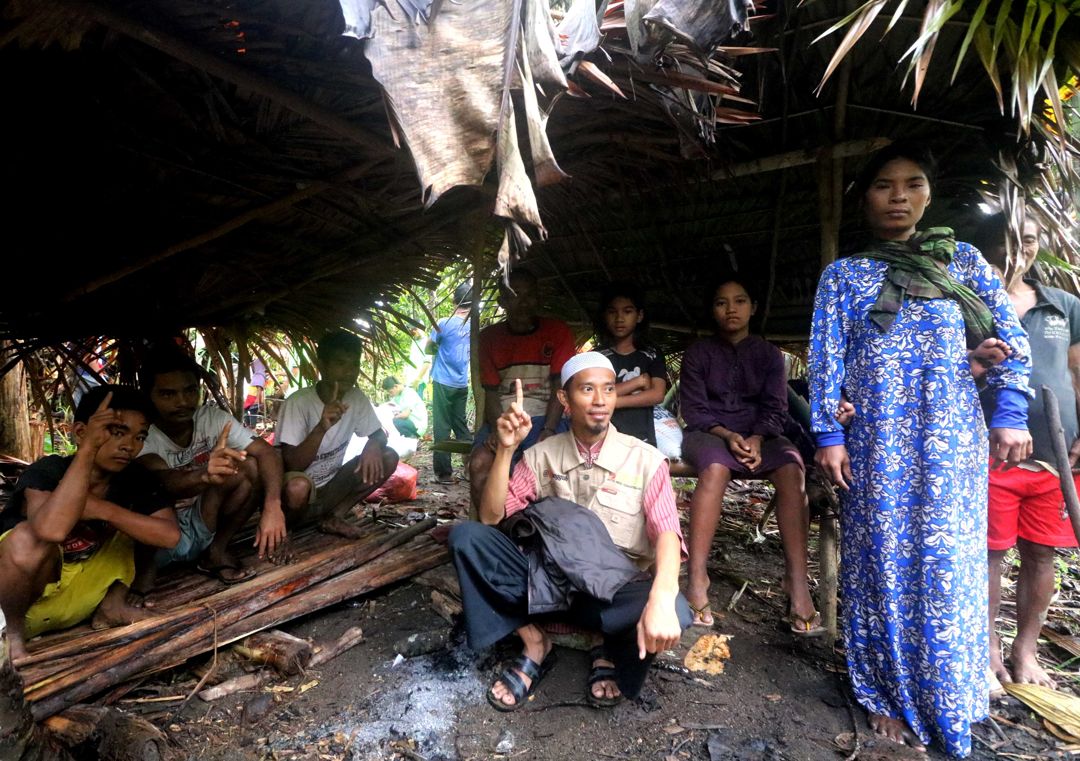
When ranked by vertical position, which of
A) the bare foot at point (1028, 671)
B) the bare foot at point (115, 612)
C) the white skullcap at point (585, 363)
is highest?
the white skullcap at point (585, 363)

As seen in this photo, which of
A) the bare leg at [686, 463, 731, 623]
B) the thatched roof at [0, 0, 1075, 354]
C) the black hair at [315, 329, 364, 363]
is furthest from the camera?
the black hair at [315, 329, 364, 363]

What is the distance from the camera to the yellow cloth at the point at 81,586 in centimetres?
241

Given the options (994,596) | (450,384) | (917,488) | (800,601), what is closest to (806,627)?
(800,601)

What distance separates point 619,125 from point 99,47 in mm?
2002

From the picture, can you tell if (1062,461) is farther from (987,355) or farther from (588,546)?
(588,546)

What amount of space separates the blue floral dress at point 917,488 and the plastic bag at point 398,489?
142 inches

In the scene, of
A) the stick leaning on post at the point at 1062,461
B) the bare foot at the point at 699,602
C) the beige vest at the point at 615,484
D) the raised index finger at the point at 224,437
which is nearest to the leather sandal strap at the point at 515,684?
the beige vest at the point at 615,484

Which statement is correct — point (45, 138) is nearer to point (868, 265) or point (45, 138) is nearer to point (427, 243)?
point (427, 243)

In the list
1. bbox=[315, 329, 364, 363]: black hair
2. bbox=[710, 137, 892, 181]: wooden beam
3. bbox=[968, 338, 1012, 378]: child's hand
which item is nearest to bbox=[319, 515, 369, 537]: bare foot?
bbox=[315, 329, 364, 363]: black hair

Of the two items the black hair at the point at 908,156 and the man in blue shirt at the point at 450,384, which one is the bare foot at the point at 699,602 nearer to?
the black hair at the point at 908,156

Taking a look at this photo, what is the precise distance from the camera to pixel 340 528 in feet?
11.9

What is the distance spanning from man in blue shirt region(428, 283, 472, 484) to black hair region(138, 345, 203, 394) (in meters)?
2.90

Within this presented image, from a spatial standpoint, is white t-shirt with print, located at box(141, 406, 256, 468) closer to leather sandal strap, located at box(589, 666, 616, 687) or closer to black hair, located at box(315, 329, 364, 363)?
black hair, located at box(315, 329, 364, 363)

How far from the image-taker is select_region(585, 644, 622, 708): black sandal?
7.38 ft
